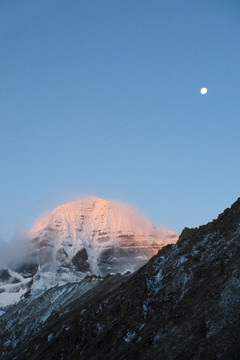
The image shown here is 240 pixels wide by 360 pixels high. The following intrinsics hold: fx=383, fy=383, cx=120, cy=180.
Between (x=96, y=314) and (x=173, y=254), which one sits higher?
(x=173, y=254)

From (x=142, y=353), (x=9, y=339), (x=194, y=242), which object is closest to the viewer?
(x=142, y=353)

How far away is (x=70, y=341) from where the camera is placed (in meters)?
63.7

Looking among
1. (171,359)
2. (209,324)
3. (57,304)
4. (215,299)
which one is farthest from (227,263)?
(57,304)

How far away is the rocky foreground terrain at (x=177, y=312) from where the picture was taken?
1433 inches

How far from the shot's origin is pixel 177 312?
4266 cm

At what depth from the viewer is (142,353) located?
3997 centimetres

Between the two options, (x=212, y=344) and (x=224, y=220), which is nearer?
(x=212, y=344)

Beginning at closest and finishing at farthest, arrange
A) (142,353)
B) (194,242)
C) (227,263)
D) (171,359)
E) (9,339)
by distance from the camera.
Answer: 1. (171,359)
2. (142,353)
3. (227,263)
4. (194,242)
5. (9,339)

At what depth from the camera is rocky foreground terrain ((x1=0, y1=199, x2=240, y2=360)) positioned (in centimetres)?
3641

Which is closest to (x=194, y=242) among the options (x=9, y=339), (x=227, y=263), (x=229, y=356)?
(x=227, y=263)

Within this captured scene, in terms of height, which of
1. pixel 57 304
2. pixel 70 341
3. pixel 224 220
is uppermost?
pixel 224 220

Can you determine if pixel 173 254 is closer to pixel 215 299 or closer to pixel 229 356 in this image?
pixel 215 299

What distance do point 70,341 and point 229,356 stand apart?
37721mm

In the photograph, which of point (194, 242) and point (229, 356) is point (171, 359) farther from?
point (194, 242)
